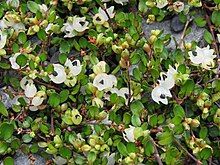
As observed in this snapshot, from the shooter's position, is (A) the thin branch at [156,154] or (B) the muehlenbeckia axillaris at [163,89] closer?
(A) the thin branch at [156,154]

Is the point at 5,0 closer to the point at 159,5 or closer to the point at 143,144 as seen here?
the point at 159,5

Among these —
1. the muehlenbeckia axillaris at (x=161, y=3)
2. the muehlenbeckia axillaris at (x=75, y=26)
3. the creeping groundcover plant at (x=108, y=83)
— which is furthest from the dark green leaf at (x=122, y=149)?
the muehlenbeckia axillaris at (x=161, y=3)

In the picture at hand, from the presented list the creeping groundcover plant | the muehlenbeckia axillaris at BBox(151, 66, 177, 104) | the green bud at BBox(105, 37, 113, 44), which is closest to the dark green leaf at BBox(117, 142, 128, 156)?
the creeping groundcover plant

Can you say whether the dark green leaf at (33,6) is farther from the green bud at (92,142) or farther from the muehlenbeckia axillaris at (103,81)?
the green bud at (92,142)

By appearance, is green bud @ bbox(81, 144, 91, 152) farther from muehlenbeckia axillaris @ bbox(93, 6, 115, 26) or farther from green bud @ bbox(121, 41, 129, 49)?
muehlenbeckia axillaris @ bbox(93, 6, 115, 26)

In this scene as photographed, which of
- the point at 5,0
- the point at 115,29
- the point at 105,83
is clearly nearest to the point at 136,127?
the point at 105,83

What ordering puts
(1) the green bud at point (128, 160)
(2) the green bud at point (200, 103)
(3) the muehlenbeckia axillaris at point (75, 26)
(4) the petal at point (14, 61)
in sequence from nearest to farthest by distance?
(1) the green bud at point (128, 160) → (2) the green bud at point (200, 103) → (4) the petal at point (14, 61) → (3) the muehlenbeckia axillaris at point (75, 26)

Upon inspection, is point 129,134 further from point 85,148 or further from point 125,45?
point 125,45
